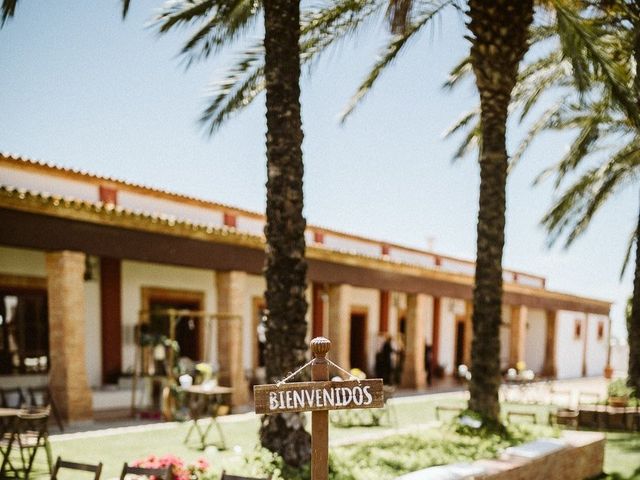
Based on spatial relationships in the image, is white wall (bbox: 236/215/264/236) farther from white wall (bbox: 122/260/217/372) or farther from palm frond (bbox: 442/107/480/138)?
palm frond (bbox: 442/107/480/138)

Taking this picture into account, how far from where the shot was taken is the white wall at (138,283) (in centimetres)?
1302

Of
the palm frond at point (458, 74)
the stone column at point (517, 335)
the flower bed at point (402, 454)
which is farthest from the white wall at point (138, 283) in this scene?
the stone column at point (517, 335)

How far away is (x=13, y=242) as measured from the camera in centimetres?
934

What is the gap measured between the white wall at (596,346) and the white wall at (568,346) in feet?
3.11

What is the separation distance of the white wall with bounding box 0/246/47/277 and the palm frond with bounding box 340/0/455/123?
265 inches

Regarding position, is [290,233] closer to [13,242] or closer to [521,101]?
[13,242]

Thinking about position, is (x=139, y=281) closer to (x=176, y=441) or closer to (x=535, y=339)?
(x=176, y=441)

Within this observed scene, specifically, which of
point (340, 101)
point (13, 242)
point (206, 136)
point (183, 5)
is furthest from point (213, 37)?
point (13, 242)

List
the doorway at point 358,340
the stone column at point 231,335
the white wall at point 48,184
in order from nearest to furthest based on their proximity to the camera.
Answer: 1. the white wall at point 48,184
2. the stone column at point 231,335
3. the doorway at point 358,340

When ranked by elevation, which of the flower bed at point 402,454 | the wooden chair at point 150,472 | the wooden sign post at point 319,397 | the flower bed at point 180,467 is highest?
the wooden sign post at point 319,397

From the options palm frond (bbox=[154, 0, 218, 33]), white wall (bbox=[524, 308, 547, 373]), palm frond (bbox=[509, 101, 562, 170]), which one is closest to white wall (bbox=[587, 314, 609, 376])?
white wall (bbox=[524, 308, 547, 373])

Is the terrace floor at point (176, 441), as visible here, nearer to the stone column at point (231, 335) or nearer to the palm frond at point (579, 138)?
the stone column at point (231, 335)

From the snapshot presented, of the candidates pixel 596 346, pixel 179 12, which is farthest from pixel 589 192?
pixel 596 346

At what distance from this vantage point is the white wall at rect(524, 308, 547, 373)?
1073 inches
